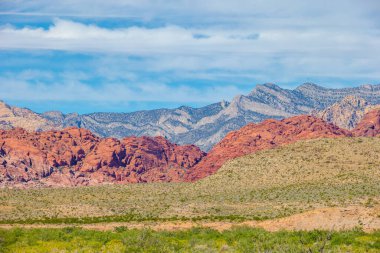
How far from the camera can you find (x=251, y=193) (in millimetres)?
93500

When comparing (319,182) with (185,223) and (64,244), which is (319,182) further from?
(64,244)

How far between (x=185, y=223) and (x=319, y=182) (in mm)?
47676

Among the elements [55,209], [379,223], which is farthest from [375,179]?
[55,209]

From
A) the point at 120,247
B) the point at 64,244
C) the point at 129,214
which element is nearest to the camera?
the point at 120,247

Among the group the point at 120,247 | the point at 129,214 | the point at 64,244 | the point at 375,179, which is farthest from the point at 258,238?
the point at 375,179

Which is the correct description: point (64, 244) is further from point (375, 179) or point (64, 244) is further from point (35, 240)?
point (375, 179)

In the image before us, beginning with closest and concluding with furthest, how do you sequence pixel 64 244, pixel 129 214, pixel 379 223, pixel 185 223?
pixel 64 244
pixel 379 223
pixel 185 223
pixel 129 214

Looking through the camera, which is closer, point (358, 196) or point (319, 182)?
point (358, 196)

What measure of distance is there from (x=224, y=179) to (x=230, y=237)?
77.8 m

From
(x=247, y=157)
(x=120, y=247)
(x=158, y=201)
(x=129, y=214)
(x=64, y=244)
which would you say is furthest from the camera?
(x=247, y=157)

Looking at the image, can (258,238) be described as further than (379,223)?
No

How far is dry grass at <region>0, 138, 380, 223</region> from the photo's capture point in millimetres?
72988

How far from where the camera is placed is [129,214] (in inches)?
2901

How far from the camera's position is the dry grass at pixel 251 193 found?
7299 centimetres
